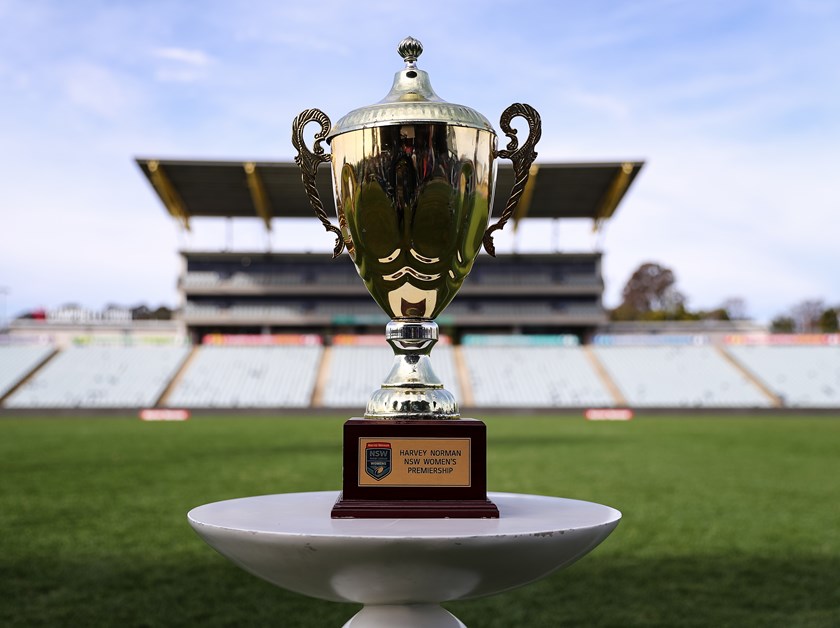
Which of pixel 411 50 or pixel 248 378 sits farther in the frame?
pixel 248 378

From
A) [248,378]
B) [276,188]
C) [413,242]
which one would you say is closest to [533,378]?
[248,378]

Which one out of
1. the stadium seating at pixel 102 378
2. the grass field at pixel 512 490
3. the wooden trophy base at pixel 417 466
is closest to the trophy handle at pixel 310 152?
the wooden trophy base at pixel 417 466

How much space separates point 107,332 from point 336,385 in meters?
16.3

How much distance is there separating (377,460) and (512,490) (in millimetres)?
6956

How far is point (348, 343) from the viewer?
35719mm

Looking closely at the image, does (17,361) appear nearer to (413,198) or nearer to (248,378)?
(248,378)

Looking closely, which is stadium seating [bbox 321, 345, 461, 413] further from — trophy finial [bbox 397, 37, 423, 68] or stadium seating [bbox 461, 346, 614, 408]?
trophy finial [bbox 397, 37, 423, 68]

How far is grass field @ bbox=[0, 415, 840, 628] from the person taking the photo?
4.75 metres

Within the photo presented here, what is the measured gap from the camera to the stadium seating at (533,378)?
1129 inches

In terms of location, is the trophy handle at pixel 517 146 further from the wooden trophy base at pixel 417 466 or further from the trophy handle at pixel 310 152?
the wooden trophy base at pixel 417 466

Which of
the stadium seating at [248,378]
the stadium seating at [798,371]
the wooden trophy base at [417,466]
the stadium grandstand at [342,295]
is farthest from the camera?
the stadium grandstand at [342,295]

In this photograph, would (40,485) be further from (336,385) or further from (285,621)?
(336,385)

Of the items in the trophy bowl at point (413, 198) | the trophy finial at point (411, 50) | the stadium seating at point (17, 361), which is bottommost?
the stadium seating at point (17, 361)

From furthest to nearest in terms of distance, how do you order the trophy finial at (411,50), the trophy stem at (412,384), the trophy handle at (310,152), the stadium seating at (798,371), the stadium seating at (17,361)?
1. the stadium seating at (17,361)
2. the stadium seating at (798,371)
3. the trophy finial at (411,50)
4. the trophy handle at (310,152)
5. the trophy stem at (412,384)
